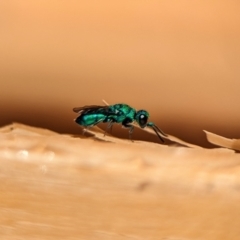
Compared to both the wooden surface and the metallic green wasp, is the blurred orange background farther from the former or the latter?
the wooden surface

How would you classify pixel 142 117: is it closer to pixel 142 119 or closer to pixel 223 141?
pixel 142 119

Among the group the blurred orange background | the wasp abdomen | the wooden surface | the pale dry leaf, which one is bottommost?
the wooden surface

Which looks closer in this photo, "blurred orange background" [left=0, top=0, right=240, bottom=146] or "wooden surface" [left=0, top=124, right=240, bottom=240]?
"wooden surface" [left=0, top=124, right=240, bottom=240]

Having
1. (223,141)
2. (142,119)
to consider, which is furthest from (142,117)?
(223,141)

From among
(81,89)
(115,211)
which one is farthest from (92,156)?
(81,89)

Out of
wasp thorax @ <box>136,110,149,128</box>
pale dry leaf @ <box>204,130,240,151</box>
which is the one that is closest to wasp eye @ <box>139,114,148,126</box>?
wasp thorax @ <box>136,110,149,128</box>

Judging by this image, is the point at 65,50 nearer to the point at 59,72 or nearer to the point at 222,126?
the point at 59,72

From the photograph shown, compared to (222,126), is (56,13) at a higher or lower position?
higher
